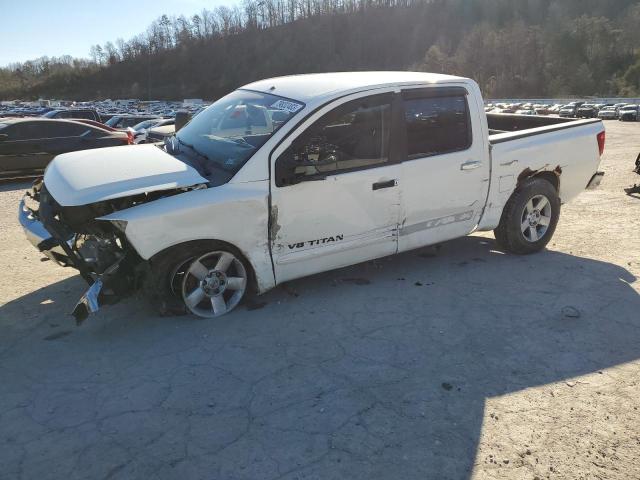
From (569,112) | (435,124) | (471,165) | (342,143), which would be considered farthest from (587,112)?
(342,143)

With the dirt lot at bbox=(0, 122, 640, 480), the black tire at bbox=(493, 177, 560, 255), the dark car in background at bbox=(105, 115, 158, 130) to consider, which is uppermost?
the dark car in background at bbox=(105, 115, 158, 130)

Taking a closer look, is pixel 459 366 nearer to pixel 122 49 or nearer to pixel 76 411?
pixel 76 411

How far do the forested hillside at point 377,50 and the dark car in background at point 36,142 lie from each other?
8626cm

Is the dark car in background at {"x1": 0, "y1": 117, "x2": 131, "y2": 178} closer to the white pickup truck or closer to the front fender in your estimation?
the white pickup truck

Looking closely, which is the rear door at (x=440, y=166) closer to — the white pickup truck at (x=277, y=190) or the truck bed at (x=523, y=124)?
the white pickup truck at (x=277, y=190)

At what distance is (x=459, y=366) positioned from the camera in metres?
3.48

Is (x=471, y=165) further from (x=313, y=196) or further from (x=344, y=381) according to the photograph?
(x=344, y=381)

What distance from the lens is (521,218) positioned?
5.48m

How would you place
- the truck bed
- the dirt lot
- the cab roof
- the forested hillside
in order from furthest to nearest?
the forested hillside
the truck bed
the cab roof
the dirt lot

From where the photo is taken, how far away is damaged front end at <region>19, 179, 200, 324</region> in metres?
3.74

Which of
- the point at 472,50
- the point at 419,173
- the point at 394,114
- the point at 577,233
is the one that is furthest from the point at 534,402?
the point at 472,50

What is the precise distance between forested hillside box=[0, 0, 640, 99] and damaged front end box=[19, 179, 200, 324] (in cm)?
9104

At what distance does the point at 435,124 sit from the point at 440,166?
0.39 meters

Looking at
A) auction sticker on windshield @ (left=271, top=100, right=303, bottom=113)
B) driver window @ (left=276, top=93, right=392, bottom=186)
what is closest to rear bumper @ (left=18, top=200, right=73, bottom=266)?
driver window @ (left=276, top=93, right=392, bottom=186)
